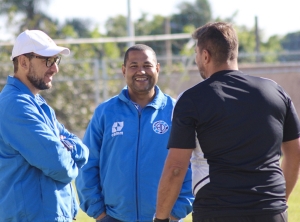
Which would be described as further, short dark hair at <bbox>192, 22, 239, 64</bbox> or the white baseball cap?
the white baseball cap

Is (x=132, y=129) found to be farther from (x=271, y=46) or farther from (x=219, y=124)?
(x=271, y=46)

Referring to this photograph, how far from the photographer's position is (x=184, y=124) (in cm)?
394

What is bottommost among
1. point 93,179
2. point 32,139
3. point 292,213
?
point 292,213

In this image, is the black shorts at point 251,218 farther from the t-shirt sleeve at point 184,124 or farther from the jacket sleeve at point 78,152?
the jacket sleeve at point 78,152

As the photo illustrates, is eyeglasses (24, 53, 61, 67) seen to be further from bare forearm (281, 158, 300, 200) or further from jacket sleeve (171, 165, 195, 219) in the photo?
bare forearm (281, 158, 300, 200)

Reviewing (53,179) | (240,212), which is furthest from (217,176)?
(53,179)

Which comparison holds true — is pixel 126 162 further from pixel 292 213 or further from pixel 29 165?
pixel 292 213

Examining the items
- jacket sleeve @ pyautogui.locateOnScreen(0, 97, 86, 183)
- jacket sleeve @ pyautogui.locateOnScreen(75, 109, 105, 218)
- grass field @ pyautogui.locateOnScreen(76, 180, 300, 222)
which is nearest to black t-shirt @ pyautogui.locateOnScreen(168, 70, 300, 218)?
jacket sleeve @ pyautogui.locateOnScreen(0, 97, 86, 183)

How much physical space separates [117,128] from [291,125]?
155cm

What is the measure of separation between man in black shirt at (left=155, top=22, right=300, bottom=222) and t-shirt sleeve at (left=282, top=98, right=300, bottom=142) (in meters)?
0.08

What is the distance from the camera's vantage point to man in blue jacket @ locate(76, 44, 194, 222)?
5.10 metres

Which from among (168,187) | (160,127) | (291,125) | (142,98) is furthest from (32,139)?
(291,125)

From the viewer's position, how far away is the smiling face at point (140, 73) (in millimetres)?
5375

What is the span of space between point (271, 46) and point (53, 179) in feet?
138
